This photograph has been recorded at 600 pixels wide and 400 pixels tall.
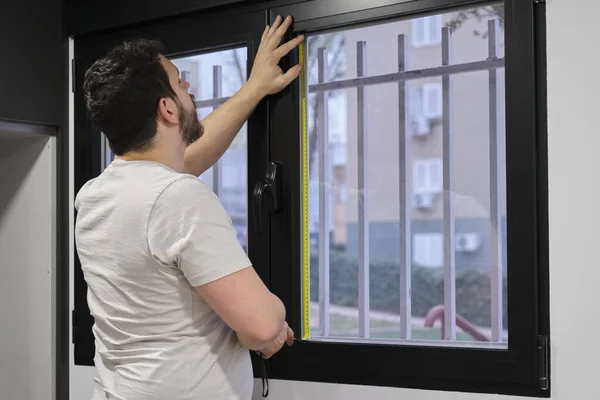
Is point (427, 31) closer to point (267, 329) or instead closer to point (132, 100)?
point (132, 100)

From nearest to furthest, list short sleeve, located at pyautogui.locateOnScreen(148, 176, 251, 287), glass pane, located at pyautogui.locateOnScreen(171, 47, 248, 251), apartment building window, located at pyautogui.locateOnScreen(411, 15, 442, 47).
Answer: short sleeve, located at pyautogui.locateOnScreen(148, 176, 251, 287) → apartment building window, located at pyautogui.locateOnScreen(411, 15, 442, 47) → glass pane, located at pyautogui.locateOnScreen(171, 47, 248, 251)

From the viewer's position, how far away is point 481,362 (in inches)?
67.9

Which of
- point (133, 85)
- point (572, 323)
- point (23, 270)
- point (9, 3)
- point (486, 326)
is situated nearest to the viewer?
point (133, 85)

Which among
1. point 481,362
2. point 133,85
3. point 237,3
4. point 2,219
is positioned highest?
point 237,3

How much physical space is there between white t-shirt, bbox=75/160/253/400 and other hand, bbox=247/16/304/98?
0.59m

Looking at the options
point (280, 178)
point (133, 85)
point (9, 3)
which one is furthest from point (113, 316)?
point (9, 3)

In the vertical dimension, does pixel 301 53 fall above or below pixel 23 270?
above

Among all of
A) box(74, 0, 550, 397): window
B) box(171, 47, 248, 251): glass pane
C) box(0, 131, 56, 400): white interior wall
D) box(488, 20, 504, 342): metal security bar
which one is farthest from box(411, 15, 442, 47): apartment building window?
box(0, 131, 56, 400): white interior wall

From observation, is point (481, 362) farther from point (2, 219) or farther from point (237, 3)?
point (2, 219)

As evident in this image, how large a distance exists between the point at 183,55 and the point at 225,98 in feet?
0.58

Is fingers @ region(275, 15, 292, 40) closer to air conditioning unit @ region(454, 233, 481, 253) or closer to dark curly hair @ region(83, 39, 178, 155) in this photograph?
dark curly hair @ region(83, 39, 178, 155)

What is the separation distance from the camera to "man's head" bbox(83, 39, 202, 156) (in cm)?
148

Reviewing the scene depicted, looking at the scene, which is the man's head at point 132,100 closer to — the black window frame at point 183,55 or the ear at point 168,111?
the ear at point 168,111

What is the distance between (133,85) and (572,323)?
3.36 ft
